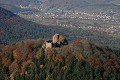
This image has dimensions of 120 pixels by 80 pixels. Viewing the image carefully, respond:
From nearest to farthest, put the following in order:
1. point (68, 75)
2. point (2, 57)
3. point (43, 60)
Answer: point (68, 75)
point (43, 60)
point (2, 57)

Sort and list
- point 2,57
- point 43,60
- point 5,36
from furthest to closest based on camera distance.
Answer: point 5,36
point 2,57
point 43,60

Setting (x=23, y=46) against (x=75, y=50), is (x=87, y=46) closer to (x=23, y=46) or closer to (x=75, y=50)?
(x=75, y=50)

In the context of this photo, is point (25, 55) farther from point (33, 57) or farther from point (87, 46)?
point (87, 46)

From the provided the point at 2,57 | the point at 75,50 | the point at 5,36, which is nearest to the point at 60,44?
the point at 75,50

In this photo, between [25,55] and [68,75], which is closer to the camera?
[68,75]

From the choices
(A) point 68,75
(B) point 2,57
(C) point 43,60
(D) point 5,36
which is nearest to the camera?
(A) point 68,75

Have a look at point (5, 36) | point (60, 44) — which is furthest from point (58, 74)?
point (5, 36)
